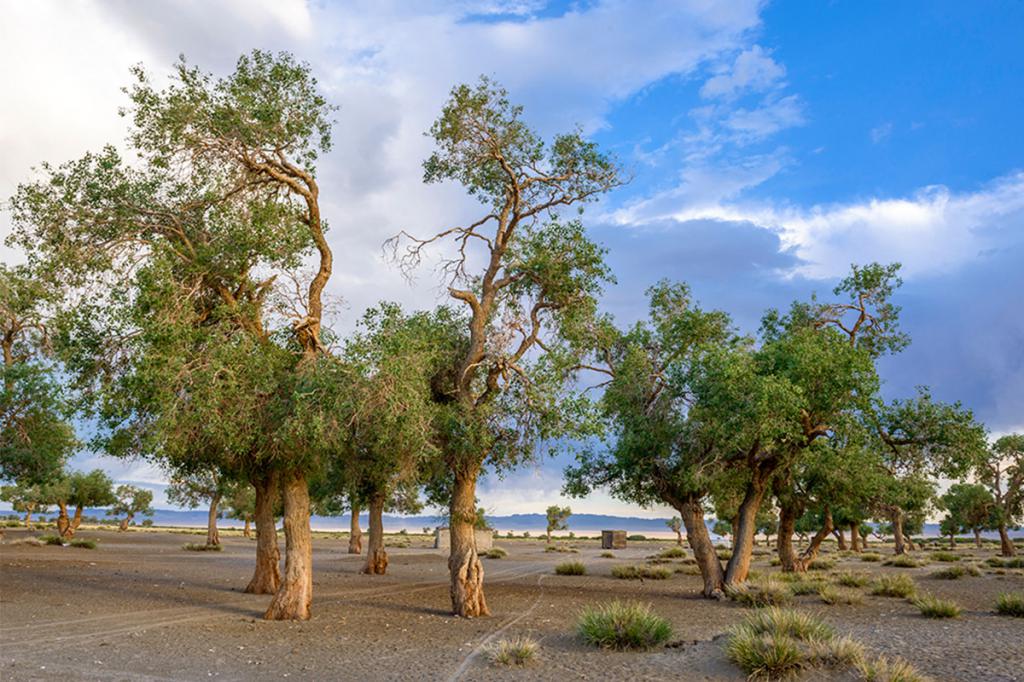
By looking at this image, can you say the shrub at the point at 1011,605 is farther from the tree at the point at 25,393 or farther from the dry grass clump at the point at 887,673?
the tree at the point at 25,393

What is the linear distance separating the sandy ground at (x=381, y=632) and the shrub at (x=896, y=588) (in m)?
1.04

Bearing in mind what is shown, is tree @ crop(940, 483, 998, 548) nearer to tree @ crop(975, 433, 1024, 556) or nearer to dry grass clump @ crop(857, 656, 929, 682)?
tree @ crop(975, 433, 1024, 556)

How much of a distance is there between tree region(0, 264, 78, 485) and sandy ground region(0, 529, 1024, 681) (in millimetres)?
4587

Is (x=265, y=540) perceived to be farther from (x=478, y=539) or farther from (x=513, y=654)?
(x=478, y=539)

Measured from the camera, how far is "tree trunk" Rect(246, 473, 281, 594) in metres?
25.2

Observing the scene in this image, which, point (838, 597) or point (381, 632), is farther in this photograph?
point (838, 597)

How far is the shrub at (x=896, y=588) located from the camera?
2725cm

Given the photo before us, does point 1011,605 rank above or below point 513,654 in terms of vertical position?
below

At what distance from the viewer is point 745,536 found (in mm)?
27688

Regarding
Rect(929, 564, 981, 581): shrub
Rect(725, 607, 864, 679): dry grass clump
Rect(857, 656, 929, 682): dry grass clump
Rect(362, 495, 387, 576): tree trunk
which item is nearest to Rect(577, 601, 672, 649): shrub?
Rect(725, 607, 864, 679): dry grass clump

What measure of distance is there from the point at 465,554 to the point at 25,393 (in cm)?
1715

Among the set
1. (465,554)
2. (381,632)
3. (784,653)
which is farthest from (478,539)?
(784,653)

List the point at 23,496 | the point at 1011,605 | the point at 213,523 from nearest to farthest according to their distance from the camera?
the point at 1011,605
the point at 213,523
the point at 23,496

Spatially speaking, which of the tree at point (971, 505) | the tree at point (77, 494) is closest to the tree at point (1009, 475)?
the tree at point (971, 505)
